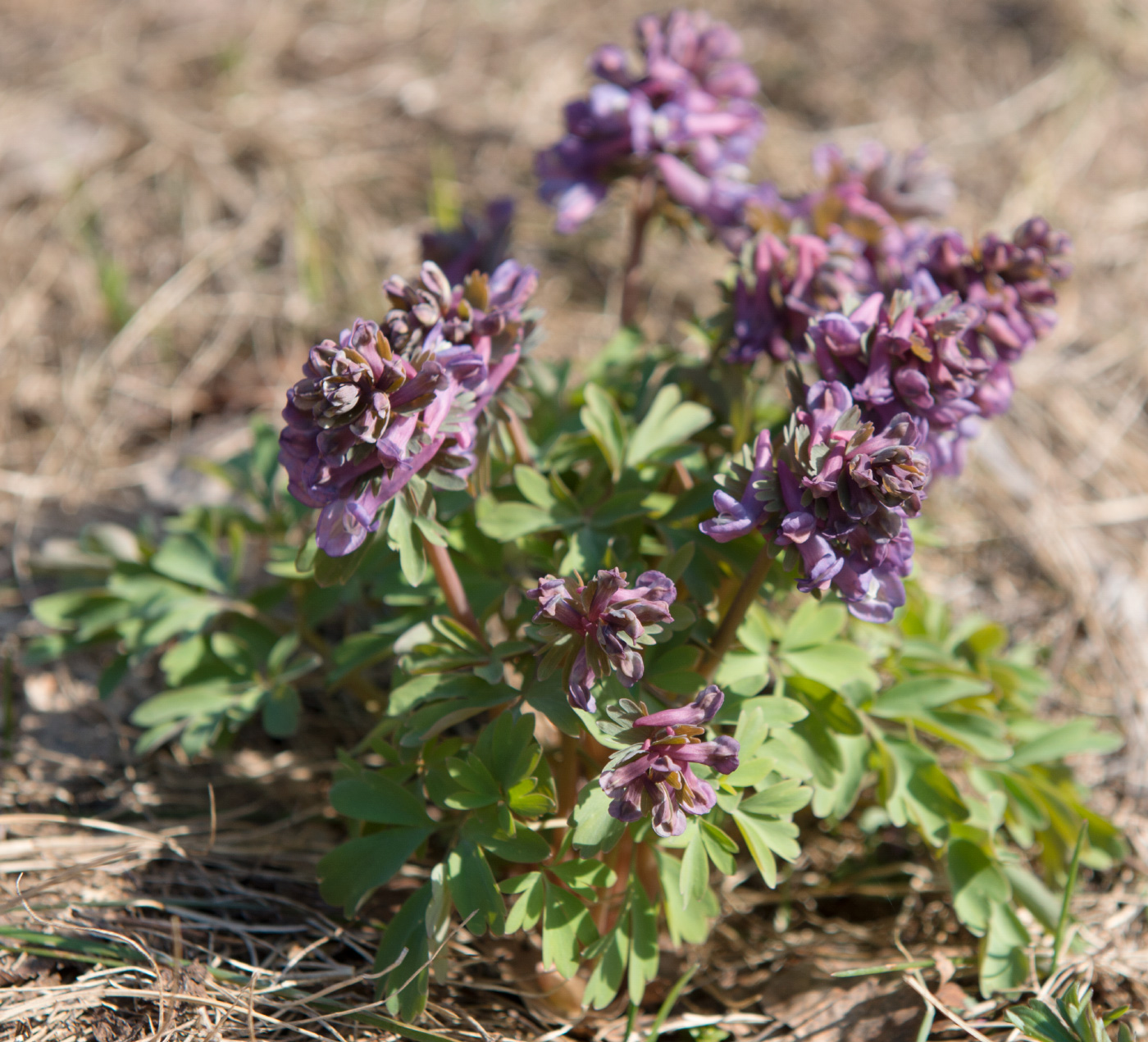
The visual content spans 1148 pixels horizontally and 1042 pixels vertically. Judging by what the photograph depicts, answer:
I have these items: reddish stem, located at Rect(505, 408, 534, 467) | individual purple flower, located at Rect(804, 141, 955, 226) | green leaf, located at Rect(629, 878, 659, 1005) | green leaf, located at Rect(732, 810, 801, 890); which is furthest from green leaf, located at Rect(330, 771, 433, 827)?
individual purple flower, located at Rect(804, 141, 955, 226)

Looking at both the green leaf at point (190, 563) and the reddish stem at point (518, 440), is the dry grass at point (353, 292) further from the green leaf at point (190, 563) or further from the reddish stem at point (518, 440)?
the reddish stem at point (518, 440)

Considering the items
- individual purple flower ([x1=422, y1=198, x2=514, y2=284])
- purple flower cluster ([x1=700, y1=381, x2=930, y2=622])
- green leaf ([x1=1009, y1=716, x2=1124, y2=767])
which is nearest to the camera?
purple flower cluster ([x1=700, y1=381, x2=930, y2=622])

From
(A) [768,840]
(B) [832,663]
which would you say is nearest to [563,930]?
(A) [768,840]

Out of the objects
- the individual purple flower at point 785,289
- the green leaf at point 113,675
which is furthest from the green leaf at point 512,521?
the green leaf at point 113,675

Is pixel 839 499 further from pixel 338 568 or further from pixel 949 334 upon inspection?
pixel 338 568

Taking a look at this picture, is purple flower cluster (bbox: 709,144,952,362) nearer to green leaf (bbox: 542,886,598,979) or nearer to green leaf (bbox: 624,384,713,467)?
green leaf (bbox: 624,384,713,467)

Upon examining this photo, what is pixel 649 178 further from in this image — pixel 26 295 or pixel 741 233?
pixel 26 295

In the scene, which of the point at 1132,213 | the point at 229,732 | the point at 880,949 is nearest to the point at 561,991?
the point at 880,949
